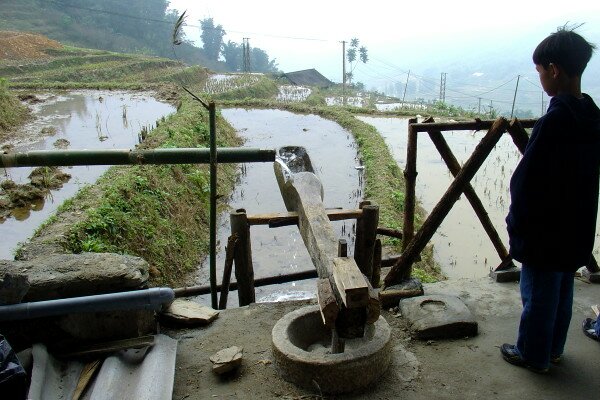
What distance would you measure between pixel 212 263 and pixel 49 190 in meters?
5.83

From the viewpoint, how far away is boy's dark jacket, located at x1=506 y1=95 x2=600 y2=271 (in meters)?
2.39

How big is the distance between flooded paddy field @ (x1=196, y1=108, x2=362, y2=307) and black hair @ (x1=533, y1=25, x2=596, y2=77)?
2.43 metres

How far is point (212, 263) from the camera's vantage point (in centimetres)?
395

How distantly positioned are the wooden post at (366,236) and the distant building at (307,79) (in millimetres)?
28953

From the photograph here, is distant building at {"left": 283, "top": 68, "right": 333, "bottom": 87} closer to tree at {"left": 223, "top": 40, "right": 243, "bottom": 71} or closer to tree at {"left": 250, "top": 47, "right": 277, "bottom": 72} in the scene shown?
tree at {"left": 223, "top": 40, "right": 243, "bottom": 71}

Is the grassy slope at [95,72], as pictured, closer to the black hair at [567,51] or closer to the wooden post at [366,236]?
the wooden post at [366,236]

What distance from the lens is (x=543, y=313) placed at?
2600 millimetres

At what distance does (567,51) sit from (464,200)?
815 centimetres

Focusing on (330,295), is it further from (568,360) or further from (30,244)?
(30,244)

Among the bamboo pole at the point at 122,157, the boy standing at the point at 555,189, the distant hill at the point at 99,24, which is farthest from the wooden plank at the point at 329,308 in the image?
the distant hill at the point at 99,24

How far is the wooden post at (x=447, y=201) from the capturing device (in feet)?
10.5

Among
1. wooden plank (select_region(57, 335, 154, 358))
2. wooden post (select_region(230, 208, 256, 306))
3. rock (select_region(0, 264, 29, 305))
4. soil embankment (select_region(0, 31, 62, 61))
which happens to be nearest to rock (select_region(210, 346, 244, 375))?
wooden plank (select_region(57, 335, 154, 358))

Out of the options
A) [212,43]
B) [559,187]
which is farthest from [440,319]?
[212,43]

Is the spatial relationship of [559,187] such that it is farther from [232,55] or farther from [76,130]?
[232,55]
